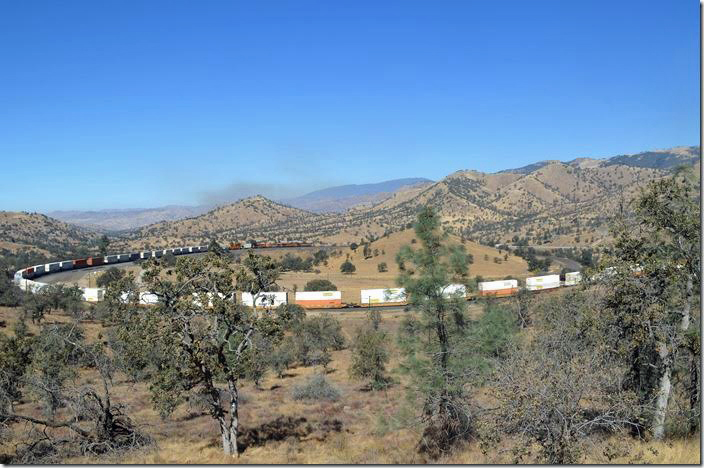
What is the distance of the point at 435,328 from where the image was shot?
16.9m

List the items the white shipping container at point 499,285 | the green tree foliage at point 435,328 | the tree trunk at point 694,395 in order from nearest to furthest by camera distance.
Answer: the tree trunk at point 694,395, the green tree foliage at point 435,328, the white shipping container at point 499,285

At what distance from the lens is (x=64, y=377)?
24391 mm

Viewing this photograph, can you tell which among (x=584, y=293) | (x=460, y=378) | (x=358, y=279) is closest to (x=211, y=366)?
(x=460, y=378)

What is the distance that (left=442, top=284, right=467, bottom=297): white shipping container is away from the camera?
55.1 ft

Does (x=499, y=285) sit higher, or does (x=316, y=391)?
(x=499, y=285)

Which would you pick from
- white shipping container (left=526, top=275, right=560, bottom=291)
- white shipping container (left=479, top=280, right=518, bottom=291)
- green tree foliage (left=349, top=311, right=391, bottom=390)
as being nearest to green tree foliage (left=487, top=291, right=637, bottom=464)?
green tree foliage (left=349, top=311, right=391, bottom=390)

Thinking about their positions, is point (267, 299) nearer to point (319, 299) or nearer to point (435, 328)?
point (435, 328)

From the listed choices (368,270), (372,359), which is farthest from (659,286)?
(368,270)

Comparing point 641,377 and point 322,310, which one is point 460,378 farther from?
point 322,310

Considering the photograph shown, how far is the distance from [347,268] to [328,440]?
8297 cm

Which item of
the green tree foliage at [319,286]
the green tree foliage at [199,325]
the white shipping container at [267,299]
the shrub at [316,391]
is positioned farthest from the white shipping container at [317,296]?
the green tree foliage at [199,325]

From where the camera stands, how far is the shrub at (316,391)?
93.6ft

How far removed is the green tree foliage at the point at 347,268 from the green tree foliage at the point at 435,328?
8411 centimetres

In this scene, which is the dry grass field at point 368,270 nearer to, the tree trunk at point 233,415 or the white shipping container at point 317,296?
the white shipping container at point 317,296
